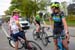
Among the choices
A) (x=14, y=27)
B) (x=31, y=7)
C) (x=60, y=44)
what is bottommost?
(x=31, y=7)

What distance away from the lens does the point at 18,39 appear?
1177 cm

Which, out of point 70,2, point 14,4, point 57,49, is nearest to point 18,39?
point 57,49

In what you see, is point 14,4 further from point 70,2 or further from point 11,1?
point 70,2

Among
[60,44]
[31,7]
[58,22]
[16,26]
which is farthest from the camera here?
[31,7]

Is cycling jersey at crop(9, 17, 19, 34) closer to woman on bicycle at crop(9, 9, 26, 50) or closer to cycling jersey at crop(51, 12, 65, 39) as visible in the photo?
woman on bicycle at crop(9, 9, 26, 50)

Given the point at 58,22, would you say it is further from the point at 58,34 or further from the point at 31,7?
the point at 31,7

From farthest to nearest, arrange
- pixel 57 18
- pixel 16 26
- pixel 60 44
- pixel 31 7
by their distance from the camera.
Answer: pixel 31 7, pixel 16 26, pixel 57 18, pixel 60 44

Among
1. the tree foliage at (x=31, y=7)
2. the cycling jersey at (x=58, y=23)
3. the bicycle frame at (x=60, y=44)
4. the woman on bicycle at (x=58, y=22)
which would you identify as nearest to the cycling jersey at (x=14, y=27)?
the woman on bicycle at (x=58, y=22)

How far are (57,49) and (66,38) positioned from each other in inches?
30.9

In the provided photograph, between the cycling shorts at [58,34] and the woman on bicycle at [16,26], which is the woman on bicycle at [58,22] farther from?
the woman on bicycle at [16,26]

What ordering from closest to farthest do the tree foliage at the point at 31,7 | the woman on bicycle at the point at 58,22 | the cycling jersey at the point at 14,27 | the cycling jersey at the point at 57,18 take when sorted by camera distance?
1. the woman on bicycle at the point at 58,22
2. the cycling jersey at the point at 57,18
3. the cycling jersey at the point at 14,27
4. the tree foliage at the point at 31,7

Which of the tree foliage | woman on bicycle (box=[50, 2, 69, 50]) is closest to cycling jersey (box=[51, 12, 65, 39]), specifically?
woman on bicycle (box=[50, 2, 69, 50])

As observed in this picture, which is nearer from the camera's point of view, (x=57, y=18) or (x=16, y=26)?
(x=57, y=18)

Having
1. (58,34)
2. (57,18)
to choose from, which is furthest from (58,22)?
(58,34)
